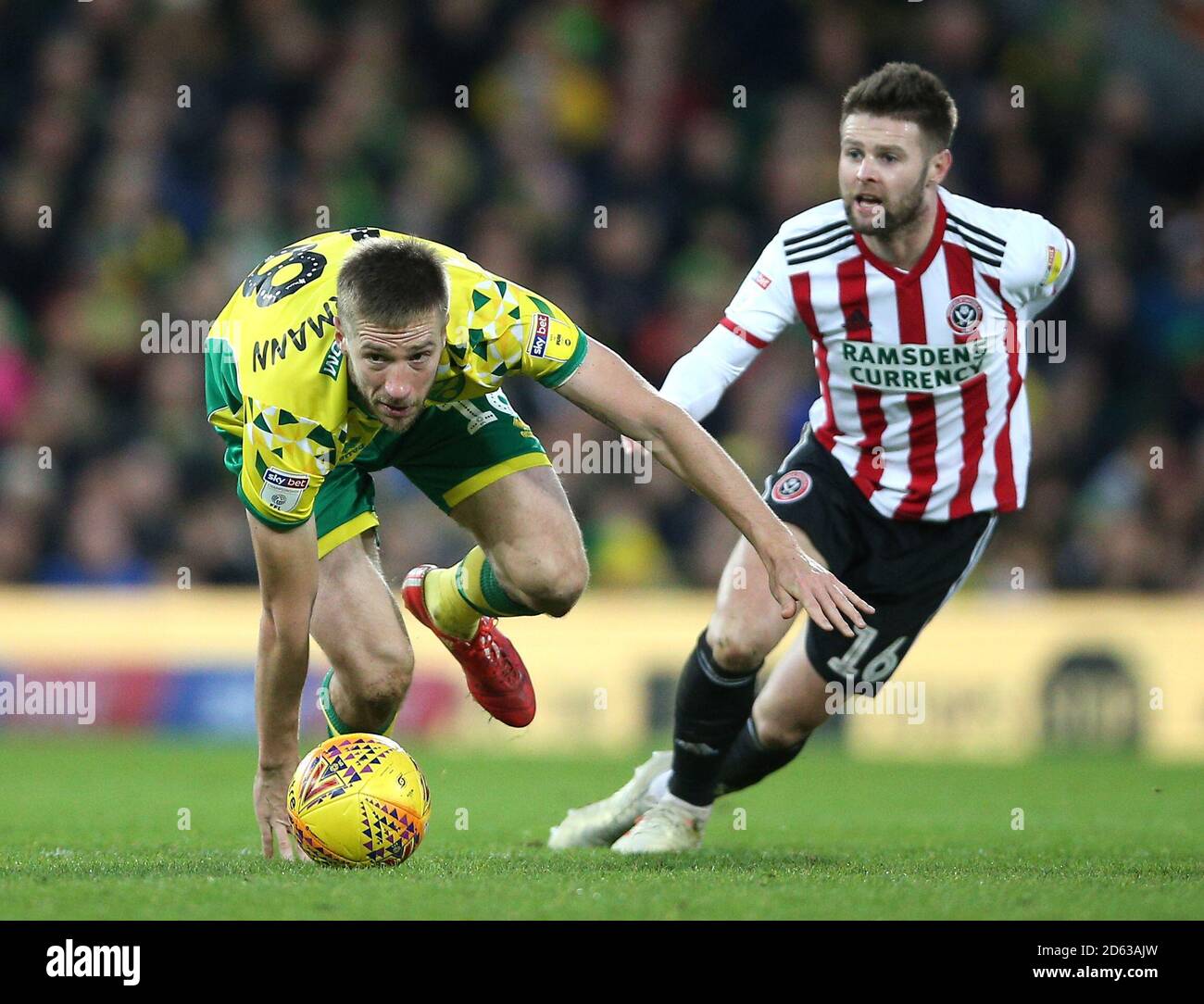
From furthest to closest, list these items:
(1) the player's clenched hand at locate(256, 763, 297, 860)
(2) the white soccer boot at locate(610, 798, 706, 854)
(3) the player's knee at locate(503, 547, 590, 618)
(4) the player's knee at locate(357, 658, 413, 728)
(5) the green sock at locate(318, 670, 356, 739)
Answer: (2) the white soccer boot at locate(610, 798, 706, 854), (5) the green sock at locate(318, 670, 356, 739), (3) the player's knee at locate(503, 547, 590, 618), (4) the player's knee at locate(357, 658, 413, 728), (1) the player's clenched hand at locate(256, 763, 297, 860)

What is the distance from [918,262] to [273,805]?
8.80ft

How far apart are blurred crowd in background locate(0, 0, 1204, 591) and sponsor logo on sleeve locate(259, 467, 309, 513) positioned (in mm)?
6630

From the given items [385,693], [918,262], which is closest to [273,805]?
[385,693]

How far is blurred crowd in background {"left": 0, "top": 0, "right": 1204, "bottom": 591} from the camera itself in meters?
11.8

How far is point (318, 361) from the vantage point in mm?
4711

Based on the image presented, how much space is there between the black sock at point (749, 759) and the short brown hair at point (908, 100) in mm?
2082

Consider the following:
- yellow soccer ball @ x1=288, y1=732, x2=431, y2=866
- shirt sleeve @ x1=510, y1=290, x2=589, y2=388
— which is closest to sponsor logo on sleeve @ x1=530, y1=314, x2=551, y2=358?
shirt sleeve @ x1=510, y1=290, x2=589, y2=388

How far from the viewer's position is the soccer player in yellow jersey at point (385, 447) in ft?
15.1

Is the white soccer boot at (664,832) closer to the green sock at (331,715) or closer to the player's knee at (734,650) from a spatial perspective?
the player's knee at (734,650)

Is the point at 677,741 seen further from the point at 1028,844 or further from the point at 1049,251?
the point at 1049,251

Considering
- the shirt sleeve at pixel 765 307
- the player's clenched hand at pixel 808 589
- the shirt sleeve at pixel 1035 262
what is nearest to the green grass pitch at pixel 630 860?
the player's clenched hand at pixel 808 589

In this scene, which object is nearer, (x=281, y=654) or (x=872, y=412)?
(x=281, y=654)

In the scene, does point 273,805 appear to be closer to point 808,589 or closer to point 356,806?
point 356,806

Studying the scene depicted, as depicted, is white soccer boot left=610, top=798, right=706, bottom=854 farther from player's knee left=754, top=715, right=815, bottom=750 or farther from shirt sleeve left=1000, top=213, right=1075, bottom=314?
shirt sleeve left=1000, top=213, right=1075, bottom=314
